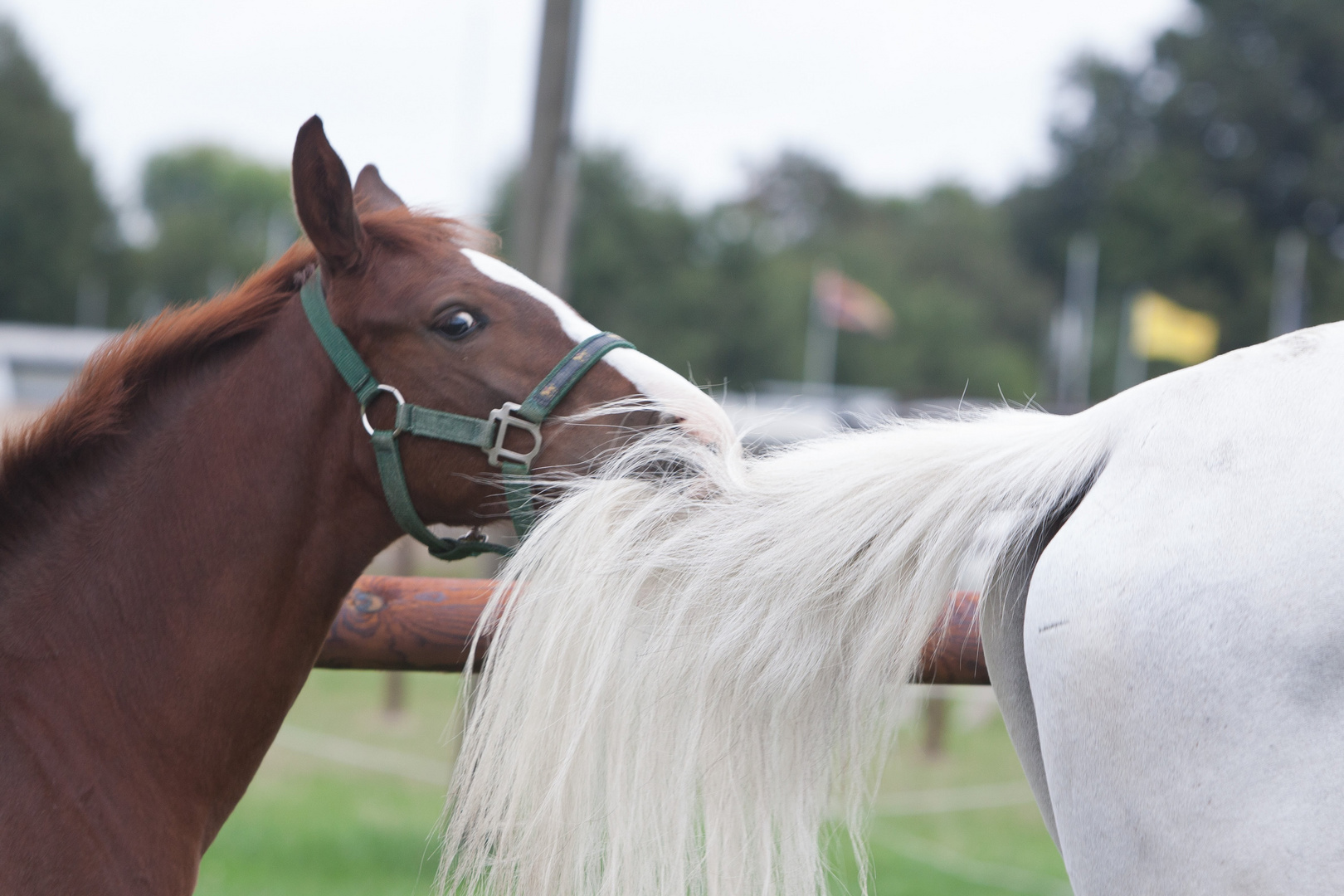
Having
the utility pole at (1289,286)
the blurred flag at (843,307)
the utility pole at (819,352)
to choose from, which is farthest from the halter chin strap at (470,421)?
the utility pole at (819,352)

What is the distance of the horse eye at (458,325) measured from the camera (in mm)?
1789

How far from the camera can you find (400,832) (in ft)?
17.3

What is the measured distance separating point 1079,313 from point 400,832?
38.9 m

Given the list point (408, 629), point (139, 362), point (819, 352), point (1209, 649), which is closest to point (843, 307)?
point (819, 352)

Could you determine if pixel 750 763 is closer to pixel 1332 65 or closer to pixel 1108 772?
pixel 1108 772

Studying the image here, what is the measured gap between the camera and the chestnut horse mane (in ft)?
5.81

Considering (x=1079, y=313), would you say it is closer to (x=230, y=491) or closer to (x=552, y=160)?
(x=552, y=160)

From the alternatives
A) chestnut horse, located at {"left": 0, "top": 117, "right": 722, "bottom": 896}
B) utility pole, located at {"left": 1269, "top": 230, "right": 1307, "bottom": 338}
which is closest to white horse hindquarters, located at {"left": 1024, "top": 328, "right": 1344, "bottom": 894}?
chestnut horse, located at {"left": 0, "top": 117, "right": 722, "bottom": 896}

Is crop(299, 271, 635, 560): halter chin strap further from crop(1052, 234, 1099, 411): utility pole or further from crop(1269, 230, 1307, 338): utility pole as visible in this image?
crop(1052, 234, 1099, 411): utility pole

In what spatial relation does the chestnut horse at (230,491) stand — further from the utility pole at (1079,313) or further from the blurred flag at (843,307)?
the utility pole at (1079,313)

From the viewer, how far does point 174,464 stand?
1.80m

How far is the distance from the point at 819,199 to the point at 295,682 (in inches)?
2280

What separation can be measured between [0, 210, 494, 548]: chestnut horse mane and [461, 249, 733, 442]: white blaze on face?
13 centimetres

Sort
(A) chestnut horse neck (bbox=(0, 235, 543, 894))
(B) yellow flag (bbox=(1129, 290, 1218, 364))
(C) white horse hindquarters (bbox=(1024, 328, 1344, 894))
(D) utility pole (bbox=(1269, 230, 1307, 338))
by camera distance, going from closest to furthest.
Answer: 1. (C) white horse hindquarters (bbox=(1024, 328, 1344, 894))
2. (A) chestnut horse neck (bbox=(0, 235, 543, 894))
3. (B) yellow flag (bbox=(1129, 290, 1218, 364))
4. (D) utility pole (bbox=(1269, 230, 1307, 338))
